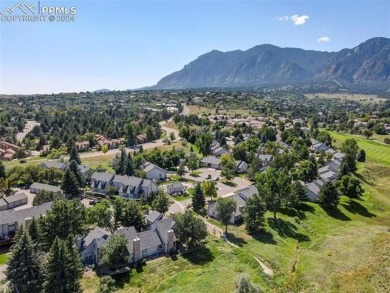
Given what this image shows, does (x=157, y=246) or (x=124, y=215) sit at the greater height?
(x=124, y=215)

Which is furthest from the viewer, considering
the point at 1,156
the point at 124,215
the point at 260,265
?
the point at 1,156

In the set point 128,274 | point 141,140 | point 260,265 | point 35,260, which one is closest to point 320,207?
point 260,265

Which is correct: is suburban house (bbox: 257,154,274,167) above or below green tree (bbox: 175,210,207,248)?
below

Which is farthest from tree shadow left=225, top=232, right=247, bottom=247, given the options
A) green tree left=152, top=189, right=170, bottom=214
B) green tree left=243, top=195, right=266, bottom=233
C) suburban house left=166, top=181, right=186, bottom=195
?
suburban house left=166, top=181, right=186, bottom=195

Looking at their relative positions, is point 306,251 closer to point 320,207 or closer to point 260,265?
point 260,265

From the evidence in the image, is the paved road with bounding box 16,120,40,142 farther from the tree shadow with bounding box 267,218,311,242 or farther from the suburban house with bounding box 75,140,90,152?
the tree shadow with bounding box 267,218,311,242

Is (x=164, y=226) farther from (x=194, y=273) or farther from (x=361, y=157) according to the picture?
(x=361, y=157)

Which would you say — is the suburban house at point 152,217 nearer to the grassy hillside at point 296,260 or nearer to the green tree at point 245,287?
the grassy hillside at point 296,260
